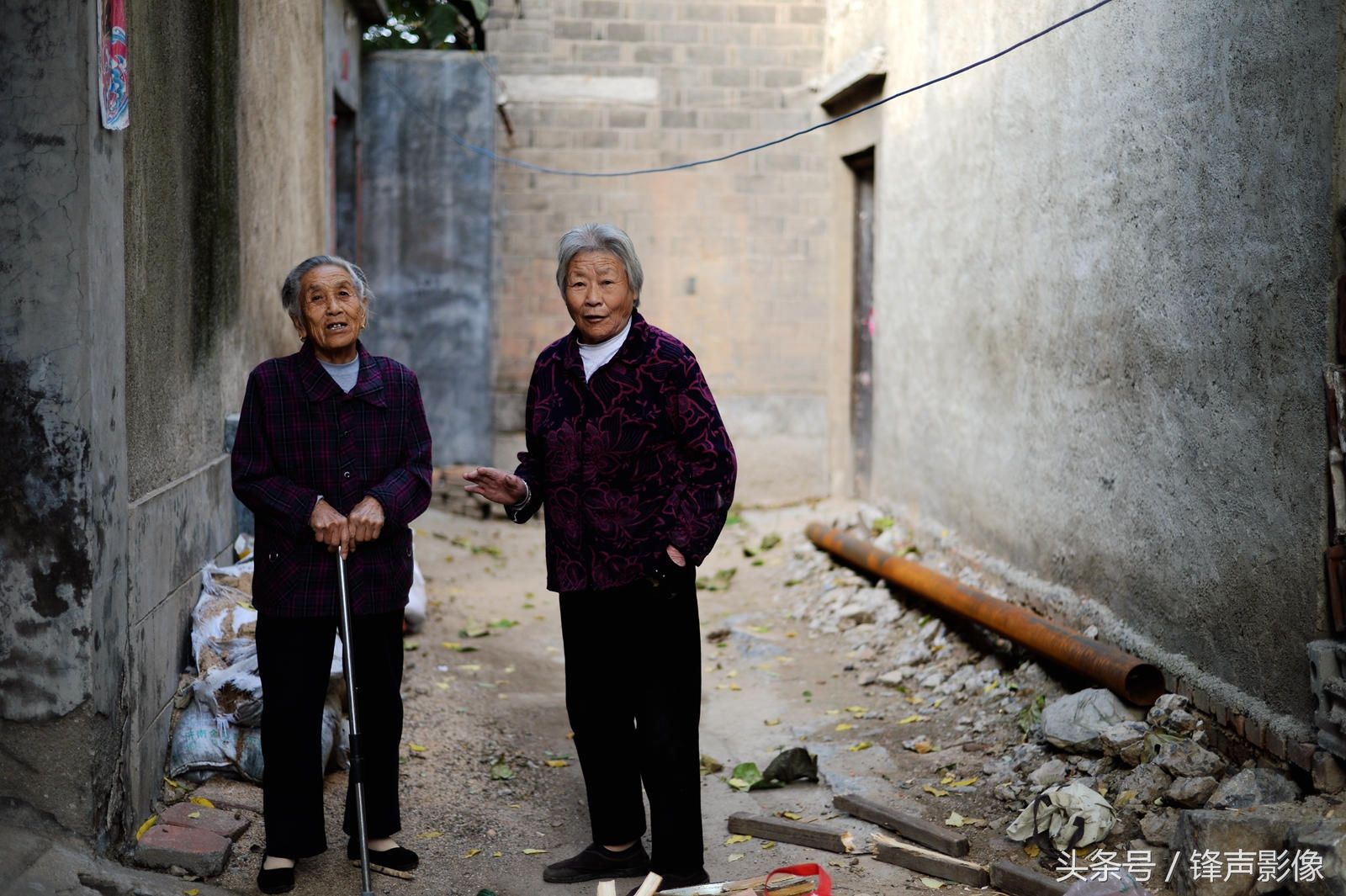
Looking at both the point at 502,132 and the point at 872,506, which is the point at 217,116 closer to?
the point at 872,506

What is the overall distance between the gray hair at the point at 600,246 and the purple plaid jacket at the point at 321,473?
1.89 feet

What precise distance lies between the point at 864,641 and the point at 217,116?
416 cm

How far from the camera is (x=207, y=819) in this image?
4.02m

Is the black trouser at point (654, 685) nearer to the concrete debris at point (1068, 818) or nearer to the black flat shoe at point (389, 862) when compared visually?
the black flat shoe at point (389, 862)

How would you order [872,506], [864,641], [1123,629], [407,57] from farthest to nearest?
[407,57], [872,506], [864,641], [1123,629]

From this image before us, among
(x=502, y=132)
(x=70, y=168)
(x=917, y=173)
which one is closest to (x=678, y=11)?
(x=502, y=132)

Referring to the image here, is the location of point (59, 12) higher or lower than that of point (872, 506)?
higher

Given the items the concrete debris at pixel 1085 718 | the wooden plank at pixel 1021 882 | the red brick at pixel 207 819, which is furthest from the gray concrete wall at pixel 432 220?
the wooden plank at pixel 1021 882

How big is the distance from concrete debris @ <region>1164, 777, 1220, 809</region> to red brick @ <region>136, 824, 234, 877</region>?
290 cm

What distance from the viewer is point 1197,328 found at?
4.42 metres

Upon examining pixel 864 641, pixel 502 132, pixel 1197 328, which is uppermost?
pixel 502 132

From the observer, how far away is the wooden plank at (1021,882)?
12.2 feet

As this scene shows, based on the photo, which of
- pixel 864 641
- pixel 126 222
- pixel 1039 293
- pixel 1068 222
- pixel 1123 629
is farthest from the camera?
pixel 864 641

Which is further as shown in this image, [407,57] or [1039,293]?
[407,57]
